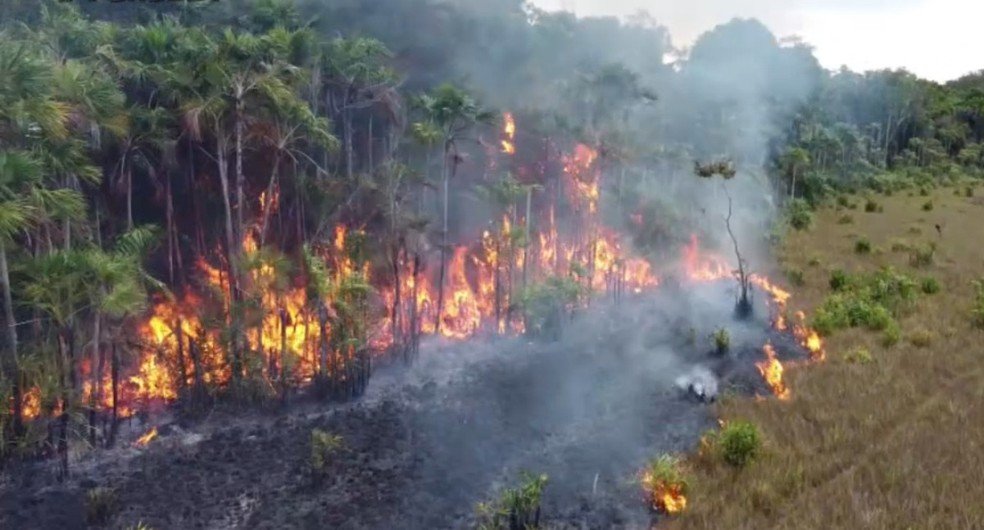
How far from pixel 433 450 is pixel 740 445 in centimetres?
762

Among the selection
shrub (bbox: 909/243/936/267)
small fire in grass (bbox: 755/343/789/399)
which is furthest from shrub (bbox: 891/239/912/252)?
small fire in grass (bbox: 755/343/789/399)

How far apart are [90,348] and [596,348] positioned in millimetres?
17111

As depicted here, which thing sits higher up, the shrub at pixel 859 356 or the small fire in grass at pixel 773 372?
the shrub at pixel 859 356

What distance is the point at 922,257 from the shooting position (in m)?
35.2

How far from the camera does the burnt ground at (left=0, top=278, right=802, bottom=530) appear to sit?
1490 cm

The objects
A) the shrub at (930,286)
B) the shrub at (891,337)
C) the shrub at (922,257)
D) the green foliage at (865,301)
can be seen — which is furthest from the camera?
the shrub at (922,257)

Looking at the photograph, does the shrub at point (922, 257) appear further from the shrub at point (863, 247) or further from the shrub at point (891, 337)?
the shrub at point (891, 337)

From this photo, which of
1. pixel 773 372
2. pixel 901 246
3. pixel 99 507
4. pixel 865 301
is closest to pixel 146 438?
pixel 99 507

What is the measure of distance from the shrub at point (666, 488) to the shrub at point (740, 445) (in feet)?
4.74

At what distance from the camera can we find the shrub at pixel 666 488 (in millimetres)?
14367

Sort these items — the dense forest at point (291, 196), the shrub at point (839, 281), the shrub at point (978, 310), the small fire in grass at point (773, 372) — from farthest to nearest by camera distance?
1. the shrub at point (839, 281)
2. the shrub at point (978, 310)
3. the small fire in grass at point (773, 372)
4. the dense forest at point (291, 196)

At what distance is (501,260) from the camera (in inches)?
1222

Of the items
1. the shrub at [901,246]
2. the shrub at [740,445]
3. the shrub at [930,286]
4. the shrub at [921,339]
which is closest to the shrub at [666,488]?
the shrub at [740,445]

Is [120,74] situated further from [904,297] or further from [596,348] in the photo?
[904,297]
